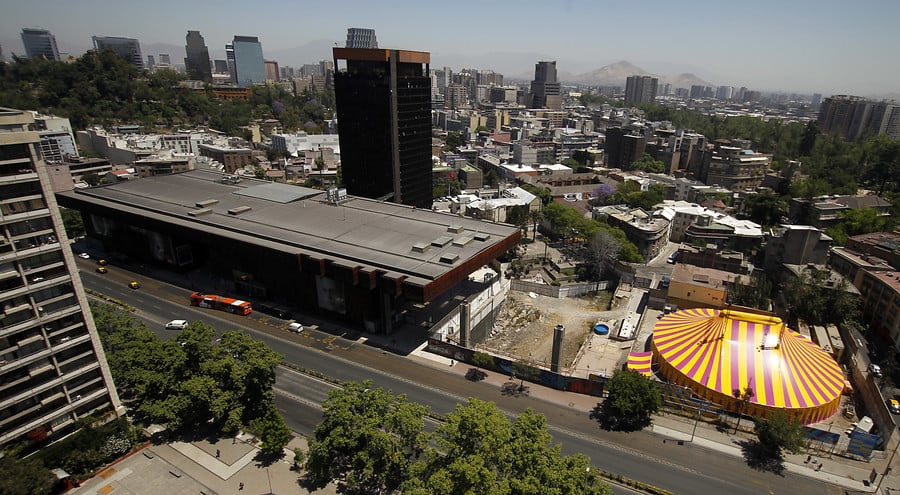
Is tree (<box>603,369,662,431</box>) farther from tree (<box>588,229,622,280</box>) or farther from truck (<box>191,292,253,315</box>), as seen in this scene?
truck (<box>191,292,253,315</box>)

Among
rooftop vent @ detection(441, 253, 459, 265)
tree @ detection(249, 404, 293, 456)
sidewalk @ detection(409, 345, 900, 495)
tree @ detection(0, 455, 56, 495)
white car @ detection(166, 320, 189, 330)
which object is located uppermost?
rooftop vent @ detection(441, 253, 459, 265)

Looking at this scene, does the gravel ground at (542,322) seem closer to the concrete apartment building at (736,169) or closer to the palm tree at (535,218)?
the palm tree at (535,218)

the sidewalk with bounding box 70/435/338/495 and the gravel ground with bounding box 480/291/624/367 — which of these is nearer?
the sidewalk with bounding box 70/435/338/495

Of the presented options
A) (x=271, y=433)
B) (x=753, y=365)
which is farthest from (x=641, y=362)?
(x=271, y=433)

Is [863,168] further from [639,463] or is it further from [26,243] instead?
Answer: [26,243]

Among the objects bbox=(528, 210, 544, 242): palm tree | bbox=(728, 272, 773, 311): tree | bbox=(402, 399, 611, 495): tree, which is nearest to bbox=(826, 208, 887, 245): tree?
bbox=(728, 272, 773, 311): tree

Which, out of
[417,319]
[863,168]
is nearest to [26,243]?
[417,319]
